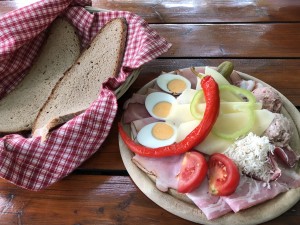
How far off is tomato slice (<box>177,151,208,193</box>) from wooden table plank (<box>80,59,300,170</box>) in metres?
0.31

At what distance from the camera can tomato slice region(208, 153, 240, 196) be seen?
1305 millimetres

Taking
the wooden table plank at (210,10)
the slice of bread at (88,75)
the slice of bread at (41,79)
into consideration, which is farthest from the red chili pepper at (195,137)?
the wooden table plank at (210,10)

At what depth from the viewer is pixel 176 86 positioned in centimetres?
171

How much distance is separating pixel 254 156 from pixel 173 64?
80 cm

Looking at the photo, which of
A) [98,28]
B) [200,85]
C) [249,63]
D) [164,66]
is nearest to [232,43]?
[249,63]

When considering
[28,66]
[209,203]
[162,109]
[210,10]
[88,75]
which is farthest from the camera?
[210,10]

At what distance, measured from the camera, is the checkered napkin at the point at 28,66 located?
142 centimetres

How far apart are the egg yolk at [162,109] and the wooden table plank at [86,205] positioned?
0.31 m

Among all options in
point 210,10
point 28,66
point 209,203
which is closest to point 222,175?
point 209,203

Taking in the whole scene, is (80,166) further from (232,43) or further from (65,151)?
(232,43)

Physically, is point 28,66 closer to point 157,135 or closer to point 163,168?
point 157,135

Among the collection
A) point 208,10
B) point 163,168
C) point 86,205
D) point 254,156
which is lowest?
point 86,205

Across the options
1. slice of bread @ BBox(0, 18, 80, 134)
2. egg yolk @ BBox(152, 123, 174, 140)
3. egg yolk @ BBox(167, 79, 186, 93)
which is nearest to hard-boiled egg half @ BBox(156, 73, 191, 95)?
egg yolk @ BBox(167, 79, 186, 93)

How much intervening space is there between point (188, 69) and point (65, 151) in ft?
2.34
